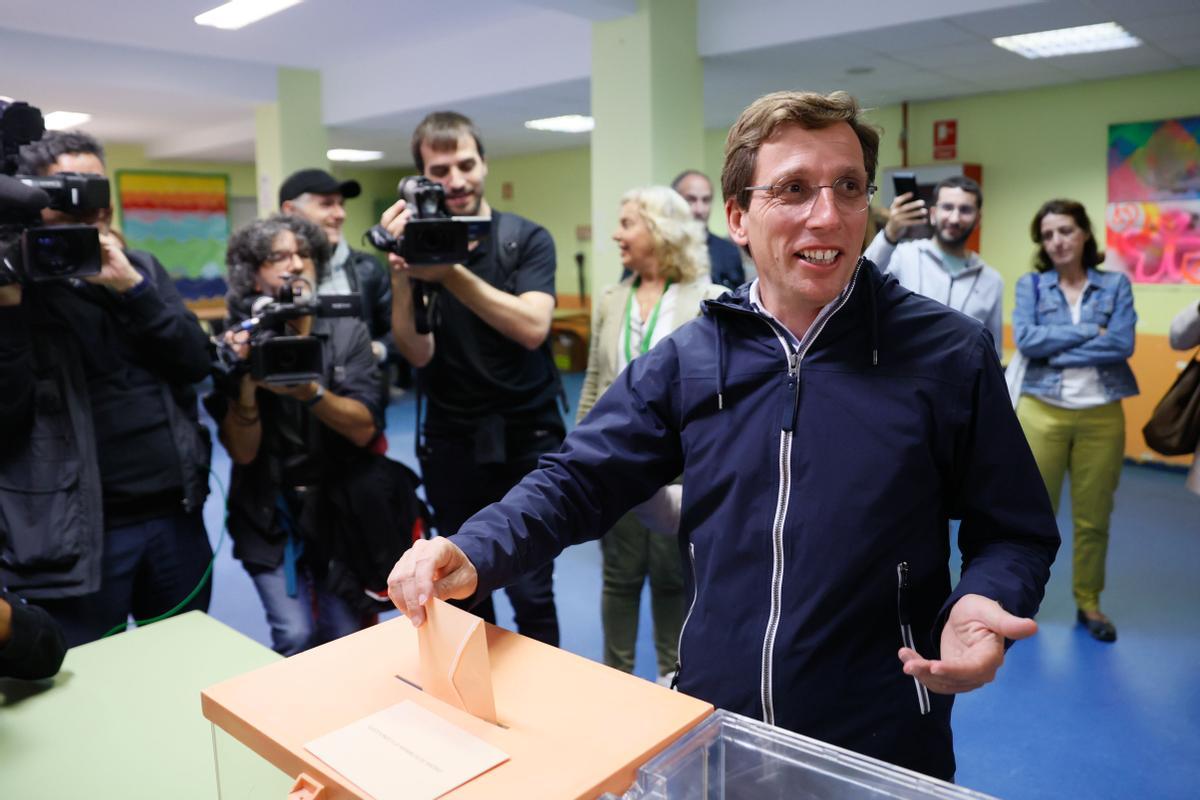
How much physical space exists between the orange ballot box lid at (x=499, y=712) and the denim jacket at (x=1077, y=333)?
2.82 metres

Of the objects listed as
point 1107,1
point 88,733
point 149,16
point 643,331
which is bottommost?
point 88,733

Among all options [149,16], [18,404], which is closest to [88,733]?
[18,404]

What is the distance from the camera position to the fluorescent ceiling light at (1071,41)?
4.88m

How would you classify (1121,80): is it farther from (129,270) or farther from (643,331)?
(129,270)

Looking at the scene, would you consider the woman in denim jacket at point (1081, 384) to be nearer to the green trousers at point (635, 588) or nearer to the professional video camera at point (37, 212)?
the green trousers at point (635, 588)

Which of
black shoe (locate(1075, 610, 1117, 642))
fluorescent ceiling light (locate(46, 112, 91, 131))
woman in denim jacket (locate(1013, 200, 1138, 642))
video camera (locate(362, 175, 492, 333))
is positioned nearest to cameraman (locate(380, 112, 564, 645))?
video camera (locate(362, 175, 492, 333))

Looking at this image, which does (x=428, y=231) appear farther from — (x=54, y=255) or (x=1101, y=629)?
(x=1101, y=629)

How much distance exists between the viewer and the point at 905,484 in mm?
1104

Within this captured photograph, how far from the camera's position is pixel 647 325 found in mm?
2650

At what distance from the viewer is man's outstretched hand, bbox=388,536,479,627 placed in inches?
38.6

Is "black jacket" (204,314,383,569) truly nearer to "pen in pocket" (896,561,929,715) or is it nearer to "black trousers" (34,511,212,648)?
"black trousers" (34,511,212,648)

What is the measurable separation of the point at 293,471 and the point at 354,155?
9.06 meters

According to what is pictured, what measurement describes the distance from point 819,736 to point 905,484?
0.33 m

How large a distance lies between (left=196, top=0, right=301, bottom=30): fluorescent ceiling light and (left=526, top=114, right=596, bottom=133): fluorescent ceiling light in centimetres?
289
